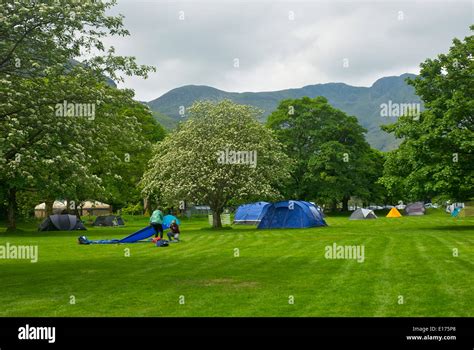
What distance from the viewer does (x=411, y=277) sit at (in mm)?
15164

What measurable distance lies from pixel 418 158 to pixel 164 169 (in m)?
20.1

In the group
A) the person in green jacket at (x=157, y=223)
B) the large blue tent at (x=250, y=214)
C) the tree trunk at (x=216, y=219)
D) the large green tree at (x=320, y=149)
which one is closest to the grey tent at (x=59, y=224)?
the tree trunk at (x=216, y=219)

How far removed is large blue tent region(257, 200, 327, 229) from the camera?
4519cm

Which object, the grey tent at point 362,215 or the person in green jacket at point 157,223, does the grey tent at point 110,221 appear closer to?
the grey tent at point 362,215

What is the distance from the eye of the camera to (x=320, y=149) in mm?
75938

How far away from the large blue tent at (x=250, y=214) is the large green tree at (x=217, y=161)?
974 centimetres

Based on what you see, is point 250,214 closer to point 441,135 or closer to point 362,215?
point 362,215

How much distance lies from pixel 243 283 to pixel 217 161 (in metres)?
29.0

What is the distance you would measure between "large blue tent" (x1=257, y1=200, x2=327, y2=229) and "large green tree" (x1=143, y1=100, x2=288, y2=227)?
1.69m

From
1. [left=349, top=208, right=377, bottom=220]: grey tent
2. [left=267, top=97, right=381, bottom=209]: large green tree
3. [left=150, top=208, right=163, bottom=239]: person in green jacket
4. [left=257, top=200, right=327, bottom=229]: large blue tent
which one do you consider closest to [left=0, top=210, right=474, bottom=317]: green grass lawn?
[left=150, top=208, right=163, bottom=239]: person in green jacket

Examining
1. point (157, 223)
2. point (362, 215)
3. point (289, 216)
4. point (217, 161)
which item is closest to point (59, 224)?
point (217, 161)
